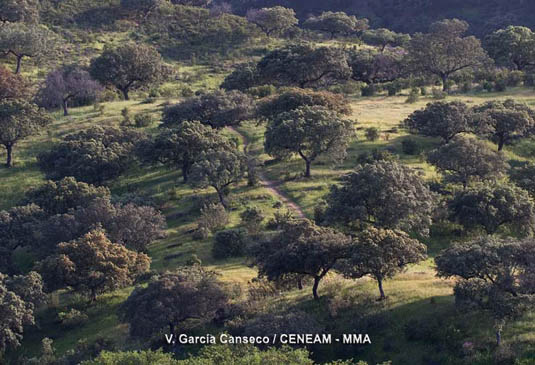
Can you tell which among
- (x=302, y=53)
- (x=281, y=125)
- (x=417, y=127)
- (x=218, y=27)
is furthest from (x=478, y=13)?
(x=281, y=125)

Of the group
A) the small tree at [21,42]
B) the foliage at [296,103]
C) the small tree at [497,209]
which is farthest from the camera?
the small tree at [21,42]

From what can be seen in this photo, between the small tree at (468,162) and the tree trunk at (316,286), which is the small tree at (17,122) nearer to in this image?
the tree trunk at (316,286)

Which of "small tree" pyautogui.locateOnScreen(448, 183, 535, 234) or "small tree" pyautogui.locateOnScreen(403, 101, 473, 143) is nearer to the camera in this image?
"small tree" pyautogui.locateOnScreen(448, 183, 535, 234)

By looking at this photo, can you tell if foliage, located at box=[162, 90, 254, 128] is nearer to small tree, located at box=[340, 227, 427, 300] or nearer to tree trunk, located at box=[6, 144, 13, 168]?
tree trunk, located at box=[6, 144, 13, 168]

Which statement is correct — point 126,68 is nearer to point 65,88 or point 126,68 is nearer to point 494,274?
point 65,88

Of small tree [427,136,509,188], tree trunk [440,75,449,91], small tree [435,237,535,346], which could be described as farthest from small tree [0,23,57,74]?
small tree [435,237,535,346]

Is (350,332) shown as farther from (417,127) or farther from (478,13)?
(478,13)

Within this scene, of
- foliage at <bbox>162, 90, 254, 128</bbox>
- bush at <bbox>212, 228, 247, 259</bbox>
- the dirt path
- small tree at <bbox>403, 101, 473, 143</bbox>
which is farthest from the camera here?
foliage at <bbox>162, 90, 254, 128</bbox>

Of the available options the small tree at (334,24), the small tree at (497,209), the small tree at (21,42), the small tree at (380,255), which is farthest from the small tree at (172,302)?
the small tree at (334,24)
